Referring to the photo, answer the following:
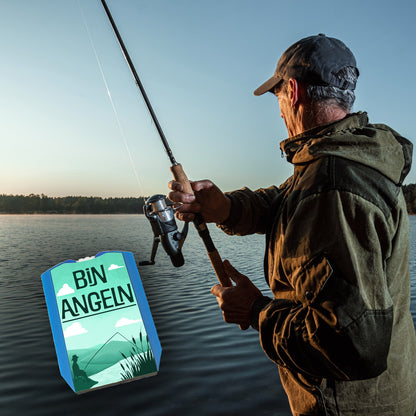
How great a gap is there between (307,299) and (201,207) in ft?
3.10

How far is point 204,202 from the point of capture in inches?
82.0

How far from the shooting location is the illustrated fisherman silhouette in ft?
14.8

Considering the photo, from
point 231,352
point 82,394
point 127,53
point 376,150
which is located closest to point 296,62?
point 376,150

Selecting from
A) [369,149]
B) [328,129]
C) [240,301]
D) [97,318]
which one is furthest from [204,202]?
[97,318]

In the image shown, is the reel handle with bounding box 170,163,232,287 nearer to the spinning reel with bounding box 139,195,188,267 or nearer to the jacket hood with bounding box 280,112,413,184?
the jacket hood with bounding box 280,112,413,184

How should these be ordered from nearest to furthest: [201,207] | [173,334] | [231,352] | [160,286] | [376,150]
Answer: [376,150] < [201,207] < [231,352] < [173,334] < [160,286]

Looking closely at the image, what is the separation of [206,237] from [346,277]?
1.08 metres

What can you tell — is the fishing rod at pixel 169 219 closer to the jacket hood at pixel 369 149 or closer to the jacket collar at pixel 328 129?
the jacket collar at pixel 328 129

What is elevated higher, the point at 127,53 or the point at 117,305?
the point at 127,53

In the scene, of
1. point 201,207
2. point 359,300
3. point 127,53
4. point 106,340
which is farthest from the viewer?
point 106,340

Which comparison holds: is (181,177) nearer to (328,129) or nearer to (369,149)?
(328,129)

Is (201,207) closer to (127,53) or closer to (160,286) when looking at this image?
(127,53)

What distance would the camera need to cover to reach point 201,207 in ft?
6.86

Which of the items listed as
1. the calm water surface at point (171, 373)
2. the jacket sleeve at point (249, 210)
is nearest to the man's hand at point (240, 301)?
the jacket sleeve at point (249, 210)
